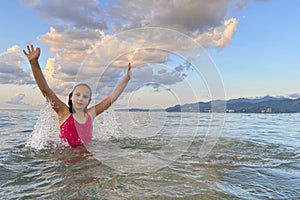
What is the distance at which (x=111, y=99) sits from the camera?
286 inches

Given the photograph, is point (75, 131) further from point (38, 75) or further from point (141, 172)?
point (141, 172)

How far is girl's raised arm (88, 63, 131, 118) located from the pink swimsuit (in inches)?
14.6

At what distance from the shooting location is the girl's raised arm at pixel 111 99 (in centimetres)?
712

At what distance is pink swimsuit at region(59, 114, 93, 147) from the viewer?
677 centimetres

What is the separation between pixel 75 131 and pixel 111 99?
1.28m

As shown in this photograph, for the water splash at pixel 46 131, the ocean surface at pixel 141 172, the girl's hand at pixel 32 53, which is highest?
the girl's hand at pixel 32 53

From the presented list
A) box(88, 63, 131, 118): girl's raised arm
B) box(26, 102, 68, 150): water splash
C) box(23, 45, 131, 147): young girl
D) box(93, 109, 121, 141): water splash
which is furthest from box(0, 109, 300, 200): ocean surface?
box(93, 109, 121, 141): water splash

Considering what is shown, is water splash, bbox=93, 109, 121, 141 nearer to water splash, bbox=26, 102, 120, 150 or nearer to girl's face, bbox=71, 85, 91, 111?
water splash, bbox=26, 102, 120, 150

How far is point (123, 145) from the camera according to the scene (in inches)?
322

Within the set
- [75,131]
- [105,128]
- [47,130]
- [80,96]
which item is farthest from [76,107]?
[105,128]

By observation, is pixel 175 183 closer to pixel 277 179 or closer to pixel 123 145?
pixel 277 179

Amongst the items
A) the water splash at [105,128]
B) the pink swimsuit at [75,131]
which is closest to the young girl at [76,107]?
the pink swimsuit at [75,131]

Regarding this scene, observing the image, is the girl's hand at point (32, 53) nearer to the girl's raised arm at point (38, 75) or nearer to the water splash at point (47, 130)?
the girl's raised arm at point (38, 75)

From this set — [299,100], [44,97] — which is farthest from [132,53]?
[299,100]
